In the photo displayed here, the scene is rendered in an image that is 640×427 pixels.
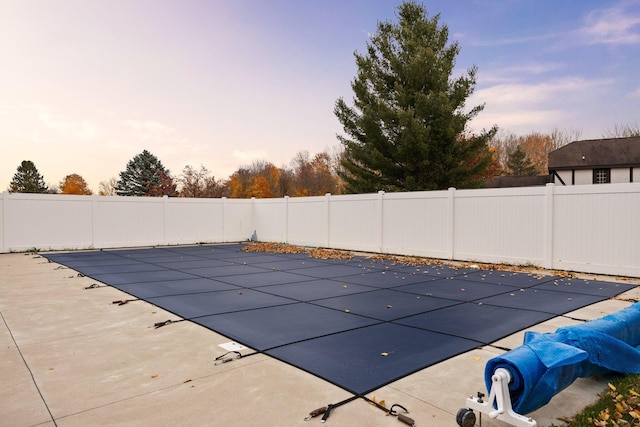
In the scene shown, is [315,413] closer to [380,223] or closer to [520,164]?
[380,223]

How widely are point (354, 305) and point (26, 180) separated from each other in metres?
59.4

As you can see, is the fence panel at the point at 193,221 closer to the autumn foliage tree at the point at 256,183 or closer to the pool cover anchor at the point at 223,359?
the pool cover anchor at the point at 223,359

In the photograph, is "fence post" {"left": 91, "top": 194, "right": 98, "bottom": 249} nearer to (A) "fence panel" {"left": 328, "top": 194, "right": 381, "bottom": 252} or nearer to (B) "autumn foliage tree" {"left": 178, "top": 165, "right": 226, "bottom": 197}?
(A) "fence panel" {"left": 328, "top": 194, "right": 381, "bottom": 252}

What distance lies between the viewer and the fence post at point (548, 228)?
9.66 meters

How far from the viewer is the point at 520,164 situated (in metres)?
41.5

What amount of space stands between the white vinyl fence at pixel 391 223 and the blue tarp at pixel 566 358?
20.6ft

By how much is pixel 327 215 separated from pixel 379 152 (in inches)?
204

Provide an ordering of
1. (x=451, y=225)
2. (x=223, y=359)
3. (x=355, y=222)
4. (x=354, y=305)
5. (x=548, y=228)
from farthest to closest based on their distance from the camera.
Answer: (x=355, y=222)
(x=451, y=225)
(x=548, y=228)
(x=354, y=305)
(x=223, y=359)

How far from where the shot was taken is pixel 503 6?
1694 cm

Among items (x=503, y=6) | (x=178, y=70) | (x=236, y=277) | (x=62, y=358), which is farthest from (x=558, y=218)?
(x=178, y=70)

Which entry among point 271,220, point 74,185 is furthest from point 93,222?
point 74,185

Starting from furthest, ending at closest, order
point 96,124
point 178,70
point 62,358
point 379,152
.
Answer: point 96,124 < point 379,152 < point 178,70 < point 62,358

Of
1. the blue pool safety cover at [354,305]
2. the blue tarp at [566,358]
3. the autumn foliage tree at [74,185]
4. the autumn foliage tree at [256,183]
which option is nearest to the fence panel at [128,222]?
the blue pool safety cover at [354,305]

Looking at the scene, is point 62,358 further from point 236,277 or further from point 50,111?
point 50,111
